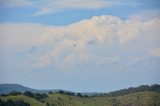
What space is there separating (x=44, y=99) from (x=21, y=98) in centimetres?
2352

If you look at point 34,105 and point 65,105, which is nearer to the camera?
point 34,105

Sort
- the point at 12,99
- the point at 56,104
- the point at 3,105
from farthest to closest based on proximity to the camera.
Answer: the point at 56,104, the point at 12,99, the point at 3,105

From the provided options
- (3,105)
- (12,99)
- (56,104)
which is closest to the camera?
(3,105)

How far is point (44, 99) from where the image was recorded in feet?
641

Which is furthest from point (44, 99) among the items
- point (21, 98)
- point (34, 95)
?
point (21, 98)

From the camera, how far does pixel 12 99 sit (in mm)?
169500

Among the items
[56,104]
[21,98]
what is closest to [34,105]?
[21,98]

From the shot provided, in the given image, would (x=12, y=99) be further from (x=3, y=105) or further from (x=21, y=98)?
(x=3, y=105)

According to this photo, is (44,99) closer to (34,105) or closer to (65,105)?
(65,105)

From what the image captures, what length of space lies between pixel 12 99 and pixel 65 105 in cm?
3824

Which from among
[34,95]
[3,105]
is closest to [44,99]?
[34,95]

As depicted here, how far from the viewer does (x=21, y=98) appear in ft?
570

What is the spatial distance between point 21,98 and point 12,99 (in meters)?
5.46

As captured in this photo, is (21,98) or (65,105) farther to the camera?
(65,105)
